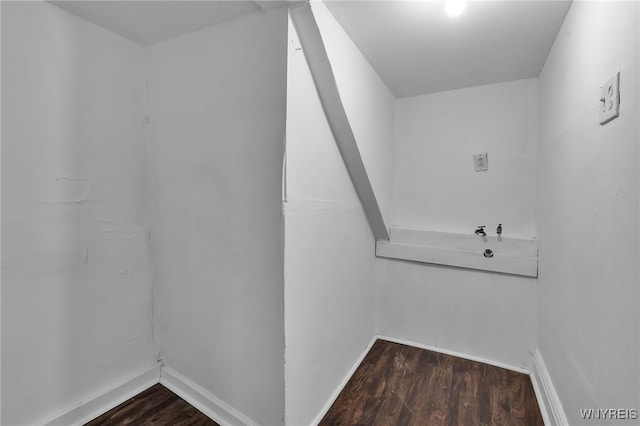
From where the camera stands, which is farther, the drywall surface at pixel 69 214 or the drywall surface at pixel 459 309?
the drywall surface at pixel 459 309

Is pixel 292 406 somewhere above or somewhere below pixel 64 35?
below

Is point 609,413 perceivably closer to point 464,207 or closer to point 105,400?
point 464,207

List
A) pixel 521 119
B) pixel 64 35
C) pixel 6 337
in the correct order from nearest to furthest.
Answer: pixel 6 337 → pixel 64 35 → pixel 521 119

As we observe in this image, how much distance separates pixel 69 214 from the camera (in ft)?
4.62

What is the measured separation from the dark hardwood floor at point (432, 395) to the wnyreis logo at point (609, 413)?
0.58 meters

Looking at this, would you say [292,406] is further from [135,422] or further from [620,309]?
[620,309]

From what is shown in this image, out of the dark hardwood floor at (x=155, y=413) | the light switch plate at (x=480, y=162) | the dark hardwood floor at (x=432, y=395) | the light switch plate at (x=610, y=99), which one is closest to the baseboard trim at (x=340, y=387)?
the dark hardwood floor at (x=432, y=395)

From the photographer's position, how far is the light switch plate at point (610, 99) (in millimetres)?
843

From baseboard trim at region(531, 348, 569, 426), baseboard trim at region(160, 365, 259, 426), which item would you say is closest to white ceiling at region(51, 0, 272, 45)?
baseboard trim at region(160, 365, 259, 426)

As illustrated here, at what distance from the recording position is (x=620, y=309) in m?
0.82

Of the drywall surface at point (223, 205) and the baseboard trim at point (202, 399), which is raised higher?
the drywall surface at point (223, 205)

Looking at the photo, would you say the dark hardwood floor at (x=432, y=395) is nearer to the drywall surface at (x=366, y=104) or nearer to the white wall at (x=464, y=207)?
the white wall at (x=464, y=207)

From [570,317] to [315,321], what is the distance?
1130 millimetres

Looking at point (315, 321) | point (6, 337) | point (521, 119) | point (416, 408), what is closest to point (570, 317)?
point (416, 408)
